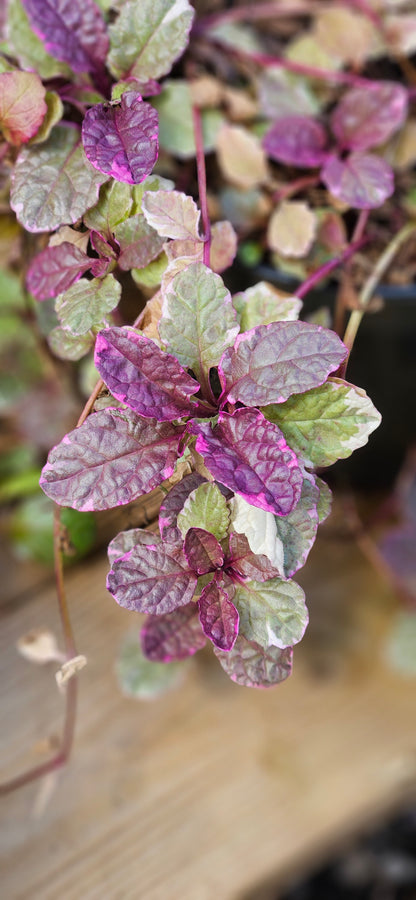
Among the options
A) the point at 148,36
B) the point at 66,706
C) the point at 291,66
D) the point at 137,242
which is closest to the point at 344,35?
the point at 291,66

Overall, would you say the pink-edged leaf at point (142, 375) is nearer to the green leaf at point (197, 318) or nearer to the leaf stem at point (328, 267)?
the green leaf at point (197, 318)

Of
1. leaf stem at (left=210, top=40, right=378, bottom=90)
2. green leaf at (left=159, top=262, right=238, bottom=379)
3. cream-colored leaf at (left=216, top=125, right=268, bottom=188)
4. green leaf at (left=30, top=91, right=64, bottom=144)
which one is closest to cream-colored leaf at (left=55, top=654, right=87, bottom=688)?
green leaf at (left=159, top=262, right=238, bottom=379)

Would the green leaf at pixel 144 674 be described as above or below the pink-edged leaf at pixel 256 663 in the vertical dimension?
below

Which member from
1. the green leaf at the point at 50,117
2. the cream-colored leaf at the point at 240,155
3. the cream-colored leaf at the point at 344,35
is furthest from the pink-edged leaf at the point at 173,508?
the cream-colored leaf at the point at 344,35

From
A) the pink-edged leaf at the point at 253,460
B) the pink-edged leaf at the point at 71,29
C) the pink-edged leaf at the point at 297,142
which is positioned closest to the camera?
the pink-edged leaf at the point at 253,460

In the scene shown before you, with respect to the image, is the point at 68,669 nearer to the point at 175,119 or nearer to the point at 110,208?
the point at 110,208

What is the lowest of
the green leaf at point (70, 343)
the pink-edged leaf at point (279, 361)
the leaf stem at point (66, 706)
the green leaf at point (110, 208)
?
the leaf stem at point (66, 706)

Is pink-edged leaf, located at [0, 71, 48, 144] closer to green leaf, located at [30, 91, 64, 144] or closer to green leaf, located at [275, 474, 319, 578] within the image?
green leaf, located at [30, 91, 64, 144]
